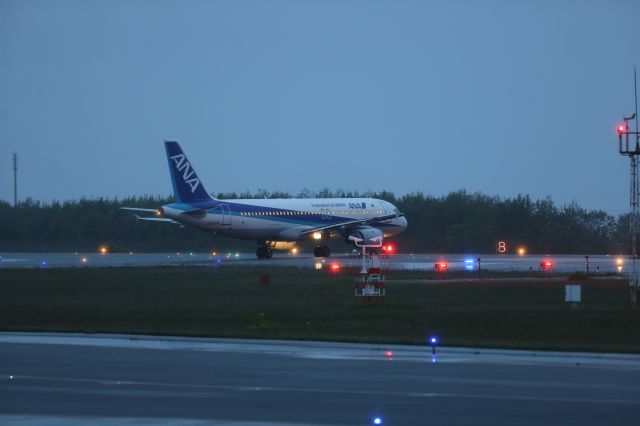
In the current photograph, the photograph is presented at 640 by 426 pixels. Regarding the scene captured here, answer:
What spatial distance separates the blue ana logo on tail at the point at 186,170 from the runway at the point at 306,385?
43.9 m

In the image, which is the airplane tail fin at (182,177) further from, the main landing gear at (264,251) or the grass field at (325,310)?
the grass field at (325,310)

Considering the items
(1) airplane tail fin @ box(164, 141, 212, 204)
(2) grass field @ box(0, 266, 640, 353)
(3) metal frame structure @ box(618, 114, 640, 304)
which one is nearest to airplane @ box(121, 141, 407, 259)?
(1) airplane tail fin @ box(164, 141, 212, 204)

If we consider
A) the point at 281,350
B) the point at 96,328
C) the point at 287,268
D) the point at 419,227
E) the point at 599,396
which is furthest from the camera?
the point at 419,227

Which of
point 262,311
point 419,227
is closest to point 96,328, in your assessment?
point 262,311

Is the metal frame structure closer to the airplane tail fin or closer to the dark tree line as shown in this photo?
the airplane tail fin

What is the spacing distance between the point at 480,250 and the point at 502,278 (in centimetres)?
4692

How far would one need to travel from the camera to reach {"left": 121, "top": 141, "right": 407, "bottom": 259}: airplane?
2621 inches

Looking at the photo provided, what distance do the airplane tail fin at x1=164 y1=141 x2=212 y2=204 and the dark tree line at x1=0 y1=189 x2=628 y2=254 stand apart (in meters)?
25.7

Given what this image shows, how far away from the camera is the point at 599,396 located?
1576 centimetres

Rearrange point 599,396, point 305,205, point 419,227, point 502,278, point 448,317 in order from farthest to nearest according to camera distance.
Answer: point 419,227, point 305,205, point 502,278, point 448,317, point 599,396

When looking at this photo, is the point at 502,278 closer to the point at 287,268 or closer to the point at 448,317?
the point at 287,268

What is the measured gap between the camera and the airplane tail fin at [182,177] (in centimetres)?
6638

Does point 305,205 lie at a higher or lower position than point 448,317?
higher

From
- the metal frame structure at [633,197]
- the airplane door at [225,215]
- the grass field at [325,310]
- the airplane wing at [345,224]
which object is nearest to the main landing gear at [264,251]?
the airplane wing at [345,224]
